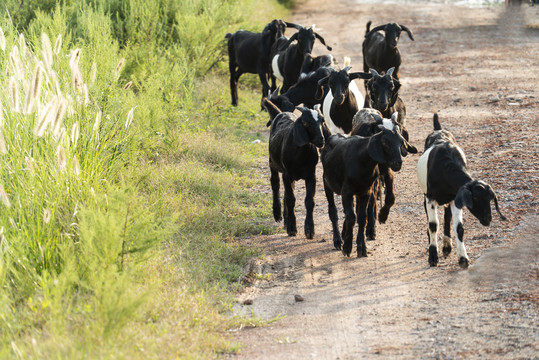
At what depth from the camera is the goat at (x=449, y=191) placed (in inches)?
260

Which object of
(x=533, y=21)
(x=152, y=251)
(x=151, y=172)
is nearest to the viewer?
(x=152, y=251)

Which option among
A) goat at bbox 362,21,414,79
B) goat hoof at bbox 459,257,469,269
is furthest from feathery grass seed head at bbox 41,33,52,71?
goat at bbox 362,21,414,79

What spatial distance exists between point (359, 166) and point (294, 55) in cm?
641

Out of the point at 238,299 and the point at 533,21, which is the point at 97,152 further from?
the point at 533,21

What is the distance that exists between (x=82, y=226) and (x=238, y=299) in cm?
170

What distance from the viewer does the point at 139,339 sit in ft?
17.0

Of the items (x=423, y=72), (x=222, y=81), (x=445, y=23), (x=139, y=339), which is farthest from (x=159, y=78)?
(x=445, y=23)

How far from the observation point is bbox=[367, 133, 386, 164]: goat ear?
7117 mm

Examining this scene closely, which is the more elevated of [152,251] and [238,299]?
[152,251]

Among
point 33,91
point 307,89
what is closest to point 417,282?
point 33,91

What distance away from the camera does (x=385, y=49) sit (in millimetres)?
13922

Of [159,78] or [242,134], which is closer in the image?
[159,78]

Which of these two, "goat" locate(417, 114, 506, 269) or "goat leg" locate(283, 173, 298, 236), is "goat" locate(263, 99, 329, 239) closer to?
"goat leg" locate(283, 173, 298, 236)

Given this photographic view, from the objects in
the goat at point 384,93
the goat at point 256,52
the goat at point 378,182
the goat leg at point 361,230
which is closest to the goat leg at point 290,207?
the goat at point 378,182
